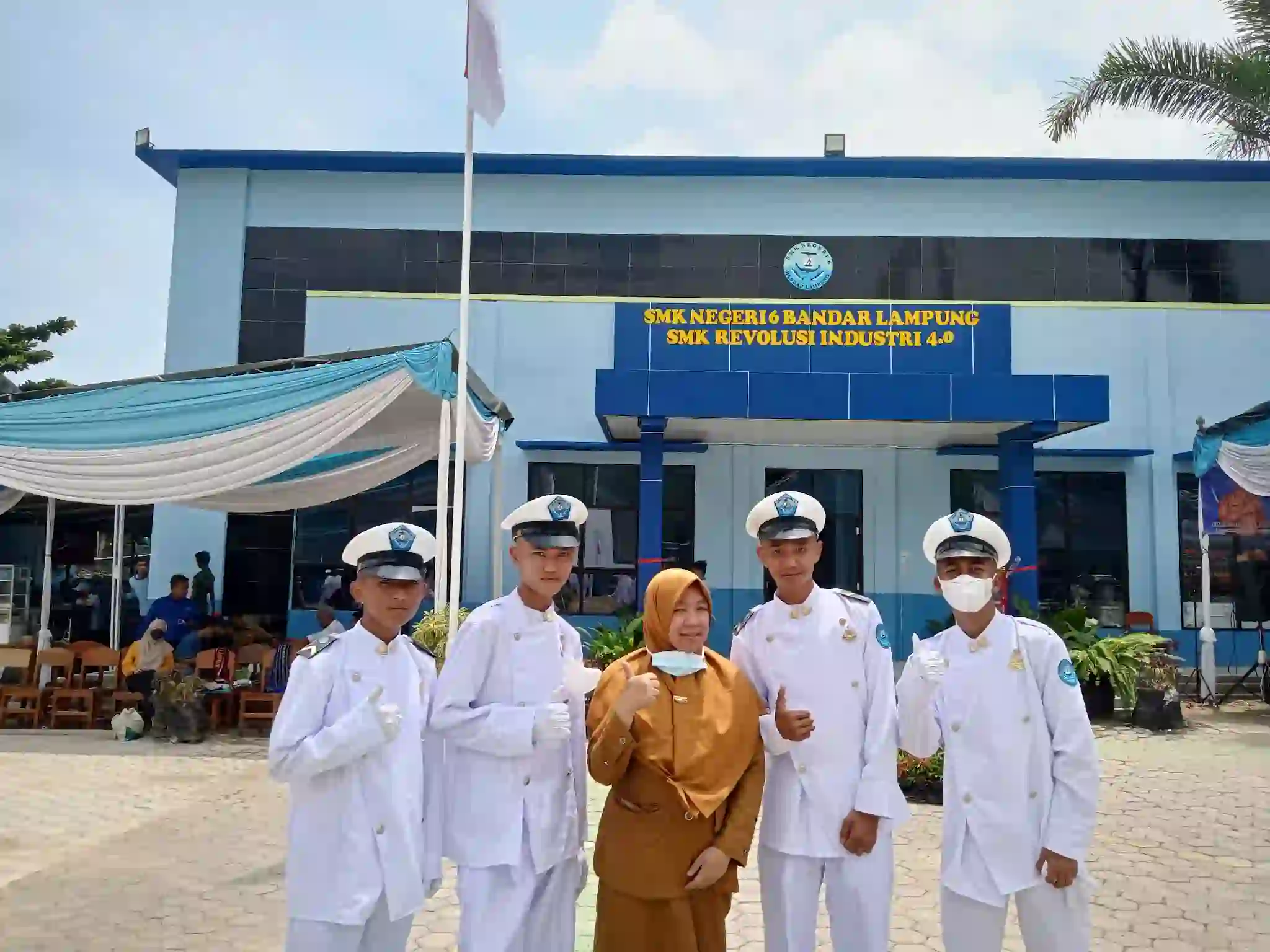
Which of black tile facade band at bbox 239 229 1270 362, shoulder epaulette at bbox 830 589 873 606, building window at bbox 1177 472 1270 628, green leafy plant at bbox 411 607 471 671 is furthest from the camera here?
black tile facade band at bbox 239 229 1270 362

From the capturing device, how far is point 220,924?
4.50 metres

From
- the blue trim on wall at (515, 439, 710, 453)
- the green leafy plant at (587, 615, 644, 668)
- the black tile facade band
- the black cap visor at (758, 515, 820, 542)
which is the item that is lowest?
the green leafy plant at (587, 615, 644, 668)

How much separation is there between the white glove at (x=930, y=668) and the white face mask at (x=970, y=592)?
18 cm

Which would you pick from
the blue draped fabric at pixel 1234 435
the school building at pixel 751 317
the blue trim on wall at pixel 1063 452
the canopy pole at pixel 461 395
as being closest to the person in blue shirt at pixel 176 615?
the school building at pixel 751 317

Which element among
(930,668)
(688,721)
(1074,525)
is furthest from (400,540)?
(1074,525)

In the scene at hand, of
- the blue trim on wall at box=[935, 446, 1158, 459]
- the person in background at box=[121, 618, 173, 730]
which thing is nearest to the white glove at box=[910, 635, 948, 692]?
the person in background at box=[121, 618, 173, 730]

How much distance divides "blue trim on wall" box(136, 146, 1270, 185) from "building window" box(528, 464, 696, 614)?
15.7ft

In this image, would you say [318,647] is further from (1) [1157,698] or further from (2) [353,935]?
(1) [1157,698]

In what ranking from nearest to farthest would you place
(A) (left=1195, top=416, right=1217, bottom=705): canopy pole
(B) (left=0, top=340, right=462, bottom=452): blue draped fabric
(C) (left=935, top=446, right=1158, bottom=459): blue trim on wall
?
(B) (left=0, top=340, right=462, bottom=452): blue draped fabric → (A) (left=1195, top=416, right=1217, bottom=705): canopy pole → (C) (left=935, top=446, right=1158, bottom=459): blue trim on wall

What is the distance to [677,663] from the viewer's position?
2766mm

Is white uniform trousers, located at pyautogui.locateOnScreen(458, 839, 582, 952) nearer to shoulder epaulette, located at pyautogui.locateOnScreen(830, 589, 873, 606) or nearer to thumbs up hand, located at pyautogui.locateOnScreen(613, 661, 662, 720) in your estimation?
thumbs up hand, located at pyautogui.locateOnScreen(613, 661, 662, 720)

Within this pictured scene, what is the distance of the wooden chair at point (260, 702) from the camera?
31.3 feet

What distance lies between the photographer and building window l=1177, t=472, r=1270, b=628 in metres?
13.3

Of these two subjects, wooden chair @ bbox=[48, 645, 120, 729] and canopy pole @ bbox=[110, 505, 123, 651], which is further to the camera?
canopy pole @ bbox=[110, 505, 123, 651]
